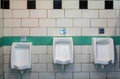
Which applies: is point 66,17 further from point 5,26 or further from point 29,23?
point 5,26

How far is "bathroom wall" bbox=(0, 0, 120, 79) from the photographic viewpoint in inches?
130

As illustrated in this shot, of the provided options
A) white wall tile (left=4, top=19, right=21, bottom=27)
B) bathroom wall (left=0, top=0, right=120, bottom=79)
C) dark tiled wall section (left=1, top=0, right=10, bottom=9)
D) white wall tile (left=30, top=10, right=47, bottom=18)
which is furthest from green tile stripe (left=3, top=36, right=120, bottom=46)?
dark tiled wall section (left=1, top=0, right=10, bottom=9)

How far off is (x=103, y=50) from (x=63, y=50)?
57 cm

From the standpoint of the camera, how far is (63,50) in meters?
3.25

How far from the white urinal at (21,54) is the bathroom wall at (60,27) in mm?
115

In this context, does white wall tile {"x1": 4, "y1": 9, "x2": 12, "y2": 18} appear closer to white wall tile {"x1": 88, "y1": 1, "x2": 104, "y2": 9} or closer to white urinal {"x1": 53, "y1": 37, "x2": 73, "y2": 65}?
white urinal {"x1": 53, "y1": 37, "x2": 73, "y2": 65}

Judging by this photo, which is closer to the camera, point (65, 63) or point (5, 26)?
point (65, 63)

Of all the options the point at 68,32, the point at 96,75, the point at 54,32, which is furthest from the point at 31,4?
the point at 96,75

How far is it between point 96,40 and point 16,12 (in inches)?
47.6

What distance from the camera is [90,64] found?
→ 3355mm

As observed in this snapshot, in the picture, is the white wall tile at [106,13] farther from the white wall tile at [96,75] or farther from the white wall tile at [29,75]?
the white wall tile at [29,75]

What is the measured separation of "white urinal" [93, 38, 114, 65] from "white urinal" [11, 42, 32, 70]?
3.04 ft

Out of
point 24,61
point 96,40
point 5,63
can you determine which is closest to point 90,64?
point 96,40

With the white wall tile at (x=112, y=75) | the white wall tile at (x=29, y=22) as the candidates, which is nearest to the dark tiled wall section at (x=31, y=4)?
the white wall tile at (x=29, y=22)
